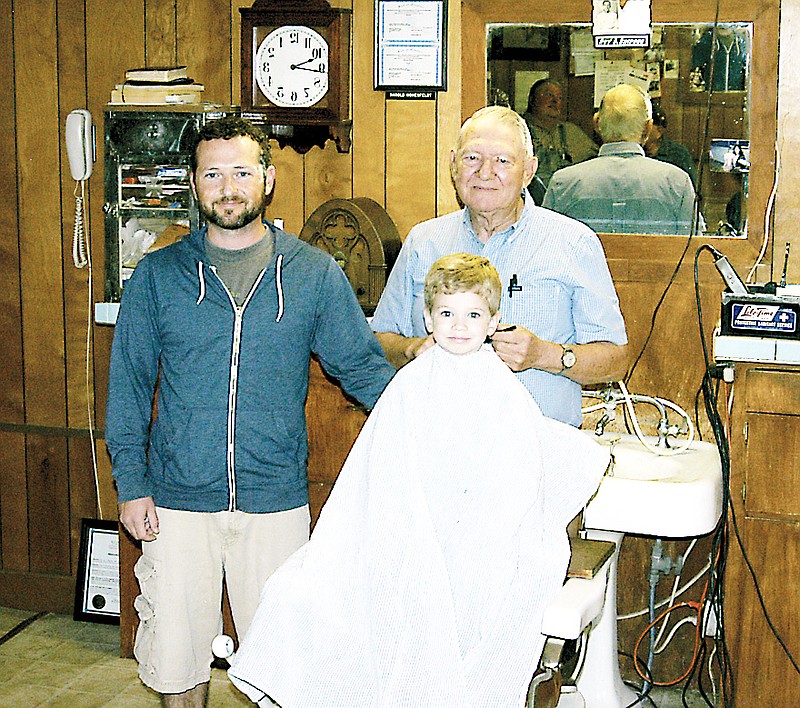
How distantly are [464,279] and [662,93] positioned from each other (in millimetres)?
1285

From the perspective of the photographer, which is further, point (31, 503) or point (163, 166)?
point (31, 503)

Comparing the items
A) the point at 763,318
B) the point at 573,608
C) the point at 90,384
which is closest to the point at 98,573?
the point at 90,384

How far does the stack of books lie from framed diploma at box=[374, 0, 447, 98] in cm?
58

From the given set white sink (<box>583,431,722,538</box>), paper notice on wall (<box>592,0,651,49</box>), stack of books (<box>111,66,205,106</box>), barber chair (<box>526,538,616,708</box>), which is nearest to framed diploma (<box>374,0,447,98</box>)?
paper notice on wall (<box>592,0,651,49</box>)

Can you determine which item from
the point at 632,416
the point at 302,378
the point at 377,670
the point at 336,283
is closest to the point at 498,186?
the point at 336,283

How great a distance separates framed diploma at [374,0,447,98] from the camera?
3566 mm

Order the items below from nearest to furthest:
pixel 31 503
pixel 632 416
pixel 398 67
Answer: pixel 632 416, pixel 398 67, pixel 31 503

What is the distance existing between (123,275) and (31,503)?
3.19 feet

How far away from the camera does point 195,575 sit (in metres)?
2.80

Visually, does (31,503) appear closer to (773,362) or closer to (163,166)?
(163,166)

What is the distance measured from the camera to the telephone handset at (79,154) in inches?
153

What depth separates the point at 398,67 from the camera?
362 centimetres

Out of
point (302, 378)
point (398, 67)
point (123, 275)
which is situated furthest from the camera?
point (123, 275)

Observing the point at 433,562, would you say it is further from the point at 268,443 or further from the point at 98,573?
the point at 98,573
